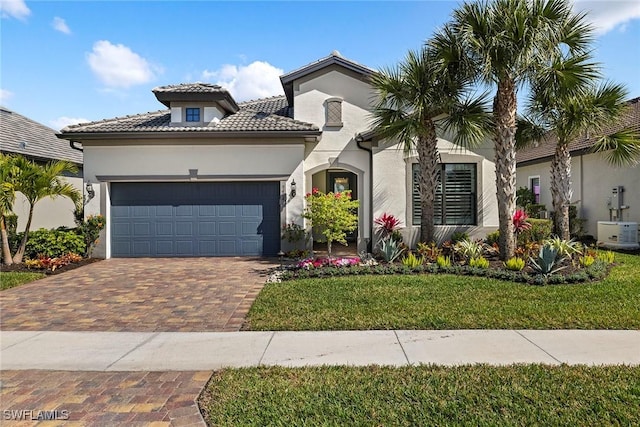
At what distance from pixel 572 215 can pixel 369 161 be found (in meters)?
9.89

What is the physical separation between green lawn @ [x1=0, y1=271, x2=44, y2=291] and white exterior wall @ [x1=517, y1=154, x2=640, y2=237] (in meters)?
19.6

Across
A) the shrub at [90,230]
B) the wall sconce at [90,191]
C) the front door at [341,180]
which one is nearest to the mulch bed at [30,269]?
the shrub at [90,230]

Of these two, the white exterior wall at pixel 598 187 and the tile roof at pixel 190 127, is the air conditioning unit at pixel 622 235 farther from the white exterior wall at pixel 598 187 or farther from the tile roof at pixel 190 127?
the tile roof at pixel 190 127

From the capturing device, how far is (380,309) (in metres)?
6.36

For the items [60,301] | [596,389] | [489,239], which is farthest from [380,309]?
[489,239]

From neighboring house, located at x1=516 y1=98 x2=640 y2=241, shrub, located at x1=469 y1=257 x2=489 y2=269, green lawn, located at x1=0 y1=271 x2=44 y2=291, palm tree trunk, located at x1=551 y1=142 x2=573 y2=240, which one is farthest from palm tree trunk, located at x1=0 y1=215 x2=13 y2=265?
neighboring house, located at x1=516 y1=98 x2=640 y2=241

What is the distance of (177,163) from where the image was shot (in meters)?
12.6

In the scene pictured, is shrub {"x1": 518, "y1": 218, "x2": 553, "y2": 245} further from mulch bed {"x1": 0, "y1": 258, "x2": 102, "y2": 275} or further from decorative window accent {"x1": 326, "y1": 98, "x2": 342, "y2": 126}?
mulch bed {"x1": 0, "y1": 258, "x2": 102, "y2": 275}

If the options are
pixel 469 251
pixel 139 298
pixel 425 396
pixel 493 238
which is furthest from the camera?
pixel 493 238

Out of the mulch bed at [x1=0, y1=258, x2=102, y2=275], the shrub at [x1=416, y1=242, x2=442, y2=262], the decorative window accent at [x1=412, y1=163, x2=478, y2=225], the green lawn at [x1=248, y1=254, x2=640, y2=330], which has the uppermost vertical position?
the decorative window accent at [x1=412, y1=163, x2=478, y2=225]

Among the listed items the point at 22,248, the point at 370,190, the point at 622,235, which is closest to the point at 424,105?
the point at 370,190

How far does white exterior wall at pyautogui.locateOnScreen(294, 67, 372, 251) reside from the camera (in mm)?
13320

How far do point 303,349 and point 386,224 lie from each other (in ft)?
26.1

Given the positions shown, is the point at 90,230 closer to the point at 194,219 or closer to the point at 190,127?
the point at 194,219
